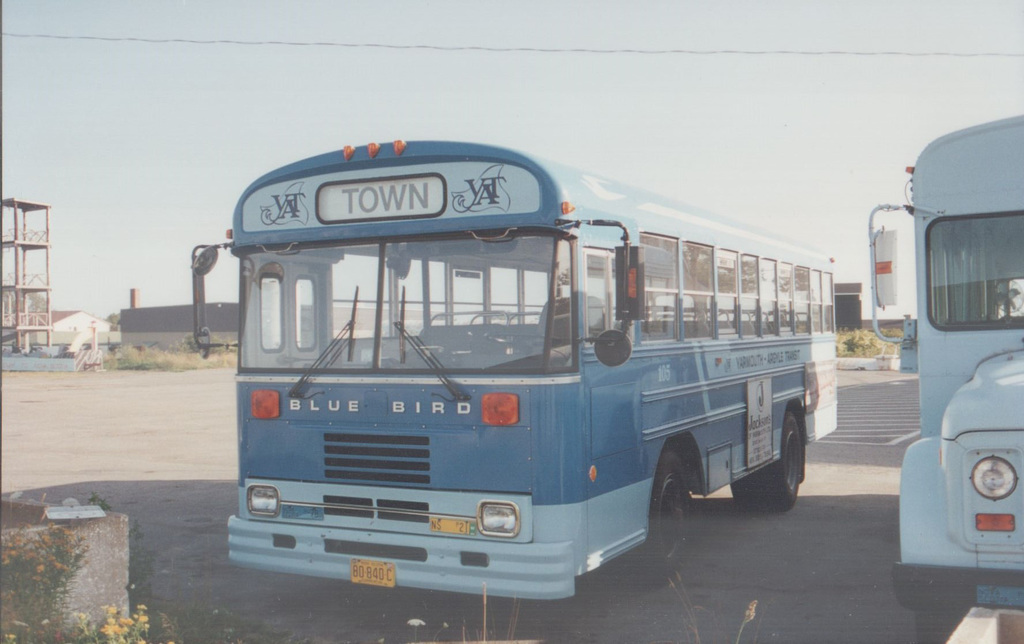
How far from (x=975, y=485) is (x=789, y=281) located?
19.8 ft

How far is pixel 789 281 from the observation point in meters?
10.4

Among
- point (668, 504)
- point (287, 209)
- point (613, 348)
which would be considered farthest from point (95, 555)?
point (668, 504)

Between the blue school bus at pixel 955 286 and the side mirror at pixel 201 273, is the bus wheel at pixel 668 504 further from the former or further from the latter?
the side mirror at pixel 201 273

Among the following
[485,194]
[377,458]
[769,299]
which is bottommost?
[377,458]

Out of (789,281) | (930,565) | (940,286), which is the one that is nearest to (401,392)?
(930,565)

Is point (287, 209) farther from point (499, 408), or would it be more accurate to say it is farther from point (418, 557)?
point (418, 557)

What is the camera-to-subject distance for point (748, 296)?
899 cm

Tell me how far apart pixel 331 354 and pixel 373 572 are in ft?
4.28

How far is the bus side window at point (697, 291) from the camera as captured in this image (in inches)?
297

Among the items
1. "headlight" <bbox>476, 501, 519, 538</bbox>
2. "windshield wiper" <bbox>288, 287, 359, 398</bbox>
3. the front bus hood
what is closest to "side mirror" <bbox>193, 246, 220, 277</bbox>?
"windshield wiper" <bbox>288, 287, 359, 398</bbox>

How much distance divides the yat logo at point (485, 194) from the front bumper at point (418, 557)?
6.13ft

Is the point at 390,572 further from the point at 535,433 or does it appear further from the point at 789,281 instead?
the point at 789,281

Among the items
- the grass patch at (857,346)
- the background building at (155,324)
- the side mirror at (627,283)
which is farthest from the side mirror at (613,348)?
the background building at (155,324)

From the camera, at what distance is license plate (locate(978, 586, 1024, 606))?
4.49 metres
